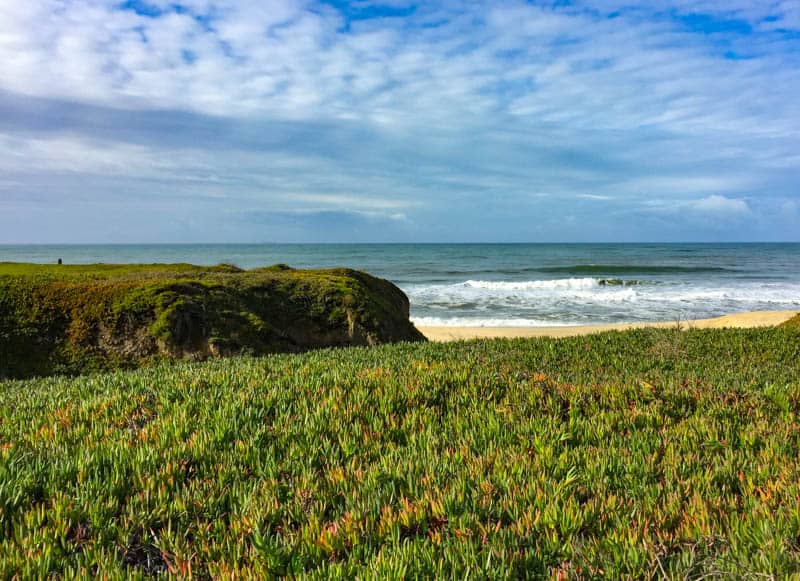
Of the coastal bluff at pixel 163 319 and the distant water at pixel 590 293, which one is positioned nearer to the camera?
the coastal bluff at pixel 163 319

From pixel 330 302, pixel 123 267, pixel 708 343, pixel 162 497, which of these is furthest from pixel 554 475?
pixel 123 267

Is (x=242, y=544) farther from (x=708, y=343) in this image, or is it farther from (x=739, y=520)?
(x=708, y=343)

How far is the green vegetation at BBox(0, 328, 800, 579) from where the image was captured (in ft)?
9.27

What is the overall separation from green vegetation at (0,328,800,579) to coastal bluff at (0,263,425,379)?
517 centimetres

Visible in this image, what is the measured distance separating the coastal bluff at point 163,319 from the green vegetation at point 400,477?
5.17 m

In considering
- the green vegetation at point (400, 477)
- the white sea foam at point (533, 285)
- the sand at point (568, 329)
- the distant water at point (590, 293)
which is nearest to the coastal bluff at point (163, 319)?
the green vegetation at point (400, 477)

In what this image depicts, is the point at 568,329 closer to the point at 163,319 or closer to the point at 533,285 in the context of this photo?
the point at 163,319

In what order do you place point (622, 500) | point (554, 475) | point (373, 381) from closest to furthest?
point (622, 500), point (554, 475), point (373, 381)

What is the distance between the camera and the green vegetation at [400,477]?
2.83m

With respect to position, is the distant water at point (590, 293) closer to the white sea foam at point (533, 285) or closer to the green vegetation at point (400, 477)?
the white sea foam at point (533, 285)

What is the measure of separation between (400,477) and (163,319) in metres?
9.82

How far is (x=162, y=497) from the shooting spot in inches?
140

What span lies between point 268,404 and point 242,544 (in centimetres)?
249

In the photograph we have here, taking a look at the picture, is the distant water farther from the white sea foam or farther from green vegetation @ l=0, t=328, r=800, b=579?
green vegetation @ l=0, t=328, r=800, b=579
